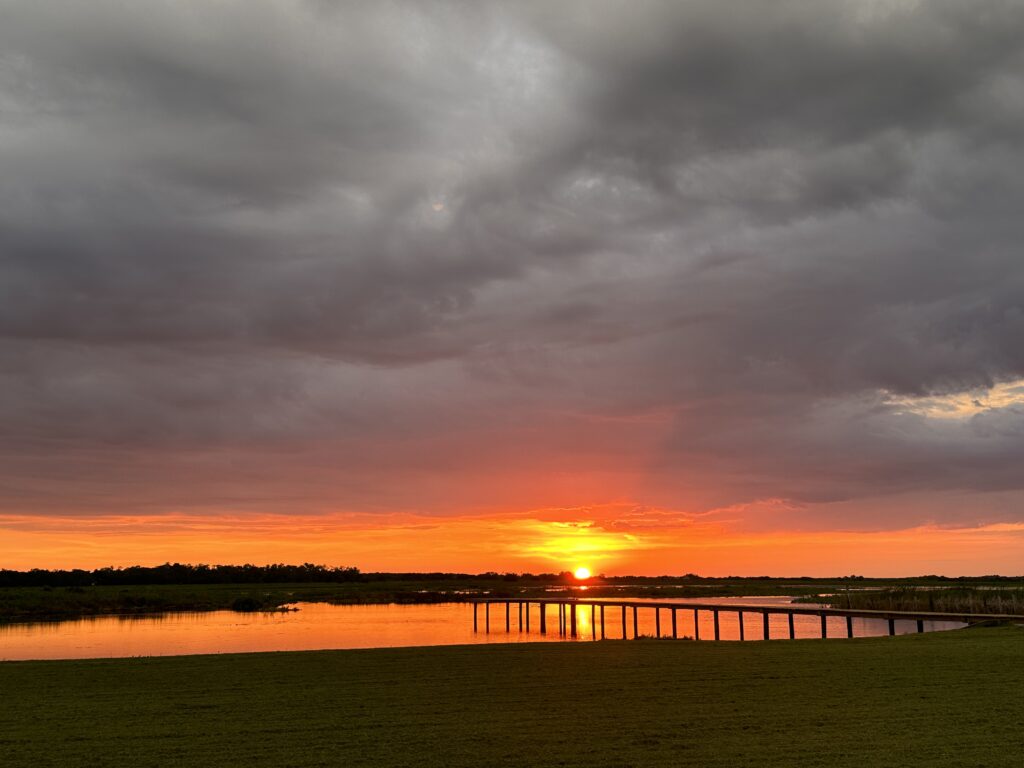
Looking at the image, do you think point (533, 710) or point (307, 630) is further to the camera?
point (307, 630)

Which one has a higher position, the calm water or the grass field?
the grass field

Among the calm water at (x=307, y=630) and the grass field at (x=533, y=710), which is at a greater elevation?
the grass field at (x=533, y=710)

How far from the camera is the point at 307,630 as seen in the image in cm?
5188

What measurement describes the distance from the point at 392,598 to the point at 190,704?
8099 centimetres

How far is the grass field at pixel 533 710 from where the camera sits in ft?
35.3

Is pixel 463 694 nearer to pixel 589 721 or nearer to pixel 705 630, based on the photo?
pixel 589 721

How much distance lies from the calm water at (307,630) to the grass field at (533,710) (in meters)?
20.2

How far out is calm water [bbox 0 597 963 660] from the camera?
135ft

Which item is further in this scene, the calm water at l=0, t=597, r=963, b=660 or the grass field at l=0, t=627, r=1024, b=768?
the calm water at l=0, t=597, r=963, b=660

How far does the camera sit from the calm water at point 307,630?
135 feet

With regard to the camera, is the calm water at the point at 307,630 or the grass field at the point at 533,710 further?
the calm water at the point at 307,630

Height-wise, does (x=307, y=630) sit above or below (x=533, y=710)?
below

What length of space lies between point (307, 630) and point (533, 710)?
41.3 metres

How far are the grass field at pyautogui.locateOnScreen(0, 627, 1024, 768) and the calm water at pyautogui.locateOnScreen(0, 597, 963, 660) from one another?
20188mm
